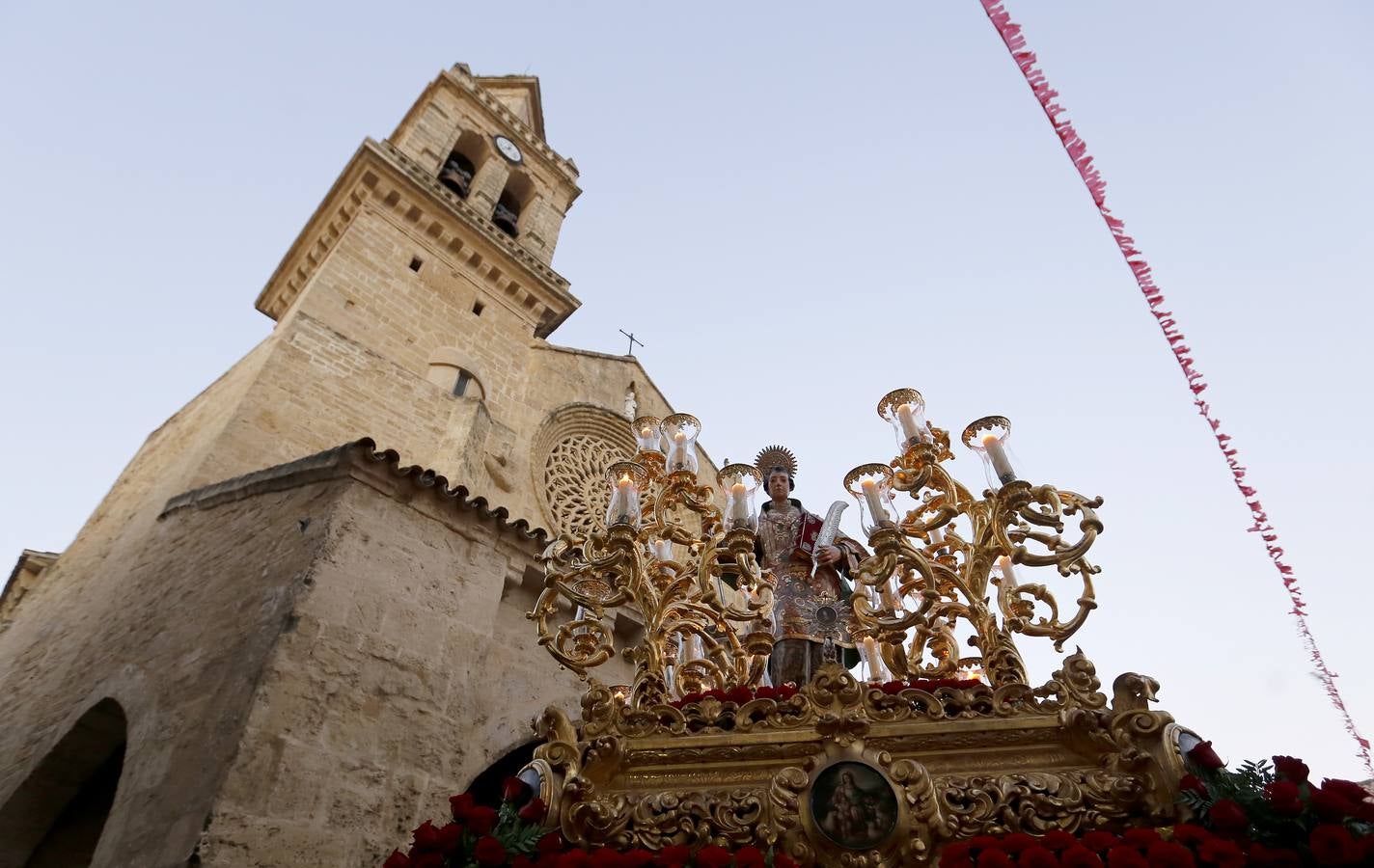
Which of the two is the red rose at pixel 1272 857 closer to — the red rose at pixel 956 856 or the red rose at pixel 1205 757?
the red rose at pixel 1205 757

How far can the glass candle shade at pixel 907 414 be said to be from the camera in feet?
15.2

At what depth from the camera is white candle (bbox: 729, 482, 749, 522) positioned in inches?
184

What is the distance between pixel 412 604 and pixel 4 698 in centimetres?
445

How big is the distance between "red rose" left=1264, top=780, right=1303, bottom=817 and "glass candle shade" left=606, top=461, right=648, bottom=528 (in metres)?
3.02

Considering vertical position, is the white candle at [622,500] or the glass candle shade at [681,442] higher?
the glass candle shade at [681,442]

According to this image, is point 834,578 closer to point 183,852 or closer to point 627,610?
point 627,610

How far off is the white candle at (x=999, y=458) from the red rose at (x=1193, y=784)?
1.51 metres

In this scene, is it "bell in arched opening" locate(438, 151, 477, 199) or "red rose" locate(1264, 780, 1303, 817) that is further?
"bell in arched opening" locate(438, 151, 477, 199)

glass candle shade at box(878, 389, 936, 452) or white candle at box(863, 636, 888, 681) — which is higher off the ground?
glass candle shade at box(878, 389, 936, 452)

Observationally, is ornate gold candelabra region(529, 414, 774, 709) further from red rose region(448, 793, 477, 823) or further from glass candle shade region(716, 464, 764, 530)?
red rose region(448, 793, 477, 823)

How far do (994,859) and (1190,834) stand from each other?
706mm

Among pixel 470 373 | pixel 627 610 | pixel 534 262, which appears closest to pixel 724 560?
pixel 627 610

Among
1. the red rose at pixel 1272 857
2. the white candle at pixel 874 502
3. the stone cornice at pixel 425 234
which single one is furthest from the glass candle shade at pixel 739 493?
the stone cornice at pixel 425 234

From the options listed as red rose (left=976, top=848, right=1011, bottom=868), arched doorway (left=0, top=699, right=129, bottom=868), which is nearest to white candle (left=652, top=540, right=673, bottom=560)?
red rose (left=976, top=848, right=1011, bottom=868)
